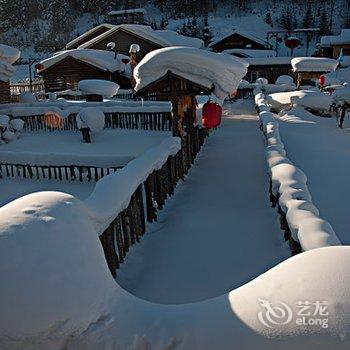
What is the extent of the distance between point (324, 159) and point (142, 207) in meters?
6.04

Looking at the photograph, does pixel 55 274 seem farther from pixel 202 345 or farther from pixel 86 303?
pixel 202 345

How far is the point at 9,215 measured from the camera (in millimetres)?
2406

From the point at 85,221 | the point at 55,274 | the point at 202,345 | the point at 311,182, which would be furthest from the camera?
the point at 311,182

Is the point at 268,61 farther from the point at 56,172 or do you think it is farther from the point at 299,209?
the point at 299,209

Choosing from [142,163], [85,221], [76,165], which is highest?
[85,221]

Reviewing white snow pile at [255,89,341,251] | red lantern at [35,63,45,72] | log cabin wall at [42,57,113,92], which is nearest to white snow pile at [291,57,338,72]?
log cabin wall at [42,57,113,92]

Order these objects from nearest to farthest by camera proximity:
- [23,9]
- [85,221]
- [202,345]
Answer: [202,345] → [85,221] → [23,9]

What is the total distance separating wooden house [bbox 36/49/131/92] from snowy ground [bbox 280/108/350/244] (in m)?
14.0

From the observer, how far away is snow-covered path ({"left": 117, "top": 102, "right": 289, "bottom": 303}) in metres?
4.50

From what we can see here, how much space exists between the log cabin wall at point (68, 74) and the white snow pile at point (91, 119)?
43.2 feet

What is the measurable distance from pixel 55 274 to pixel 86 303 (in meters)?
0.26

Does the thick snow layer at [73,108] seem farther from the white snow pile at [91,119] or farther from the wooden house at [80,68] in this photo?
the wooden house at [80,68]

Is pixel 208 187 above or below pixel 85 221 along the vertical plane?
below

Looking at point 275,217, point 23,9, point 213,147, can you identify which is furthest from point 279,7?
point 275,217
